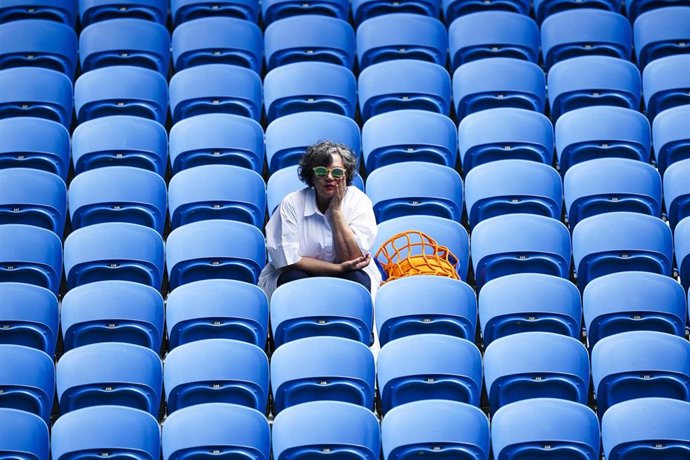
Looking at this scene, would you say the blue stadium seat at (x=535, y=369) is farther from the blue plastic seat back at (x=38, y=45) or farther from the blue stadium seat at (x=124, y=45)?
the blue plastic seat back at (x=38, y=45)

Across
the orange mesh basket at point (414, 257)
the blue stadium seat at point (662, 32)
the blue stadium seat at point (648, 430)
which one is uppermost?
the blue stadium seat at point (662, 32)

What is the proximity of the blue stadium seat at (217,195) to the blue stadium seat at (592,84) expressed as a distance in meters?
2.04

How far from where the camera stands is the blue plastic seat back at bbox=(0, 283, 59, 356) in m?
7.18

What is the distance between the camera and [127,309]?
7215 millimetres

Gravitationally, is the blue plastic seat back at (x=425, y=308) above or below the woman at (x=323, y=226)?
below

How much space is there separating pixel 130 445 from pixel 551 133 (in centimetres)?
332

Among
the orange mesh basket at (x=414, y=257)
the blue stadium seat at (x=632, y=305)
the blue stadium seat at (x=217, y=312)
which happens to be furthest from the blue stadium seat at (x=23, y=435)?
the blue stadium seat at (x=632, y=305)

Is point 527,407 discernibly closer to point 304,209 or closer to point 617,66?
point 304,209

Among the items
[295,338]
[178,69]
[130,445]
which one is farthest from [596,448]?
[178,69]

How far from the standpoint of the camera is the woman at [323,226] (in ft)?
24.0

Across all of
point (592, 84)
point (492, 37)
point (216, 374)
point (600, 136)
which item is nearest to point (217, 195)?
point (216, 374)

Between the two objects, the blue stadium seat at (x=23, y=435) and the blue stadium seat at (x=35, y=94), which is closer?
the blue stadium seat at (x=23, y=435)

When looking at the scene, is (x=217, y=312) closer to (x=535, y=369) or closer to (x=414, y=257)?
(x=414, y=257)

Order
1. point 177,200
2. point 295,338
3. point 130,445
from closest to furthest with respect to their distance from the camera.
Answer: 1. point 130,445
2. point 295,338
3. point 177,200
